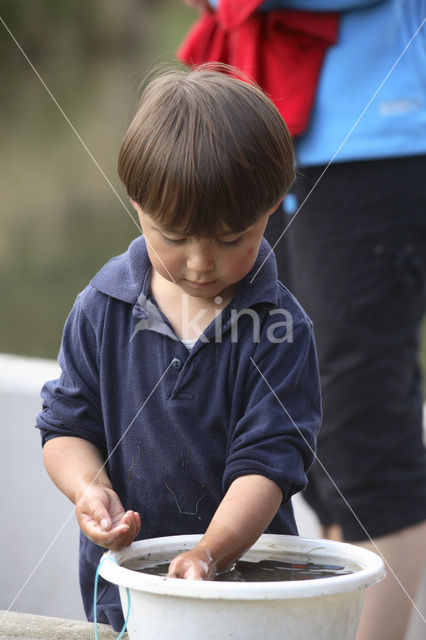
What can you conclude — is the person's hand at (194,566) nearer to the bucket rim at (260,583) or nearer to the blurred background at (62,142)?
the bucket rim at (260,583)

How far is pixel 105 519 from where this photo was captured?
951mm

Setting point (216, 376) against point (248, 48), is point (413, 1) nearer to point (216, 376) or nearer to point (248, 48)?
point (248, 48)

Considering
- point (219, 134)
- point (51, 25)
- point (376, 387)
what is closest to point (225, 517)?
point (219, 134)

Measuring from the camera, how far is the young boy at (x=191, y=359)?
37.7 inches

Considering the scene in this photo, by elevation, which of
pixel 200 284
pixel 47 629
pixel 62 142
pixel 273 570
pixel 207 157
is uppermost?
pixel 207 157

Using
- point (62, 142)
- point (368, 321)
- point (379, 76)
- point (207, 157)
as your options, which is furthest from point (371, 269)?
point (62, 142)

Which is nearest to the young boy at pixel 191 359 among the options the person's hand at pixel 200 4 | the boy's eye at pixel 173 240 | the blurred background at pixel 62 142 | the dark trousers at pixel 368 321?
the boy's eye at pixel 173 240

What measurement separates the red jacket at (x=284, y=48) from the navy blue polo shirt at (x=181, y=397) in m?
0.48

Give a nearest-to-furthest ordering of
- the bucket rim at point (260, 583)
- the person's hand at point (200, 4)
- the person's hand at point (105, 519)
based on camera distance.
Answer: the bucket rim at point (260, 583) → the person's hand at point (105, 519) → the person's hand at point (200, 4)

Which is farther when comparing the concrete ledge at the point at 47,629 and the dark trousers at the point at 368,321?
the dark trousers at the point at 368,321

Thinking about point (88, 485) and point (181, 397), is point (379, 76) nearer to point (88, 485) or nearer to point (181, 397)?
point (181, 397)

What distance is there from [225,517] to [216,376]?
0.17 meters

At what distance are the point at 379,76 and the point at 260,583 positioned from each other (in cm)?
92

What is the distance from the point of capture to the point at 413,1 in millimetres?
1491
